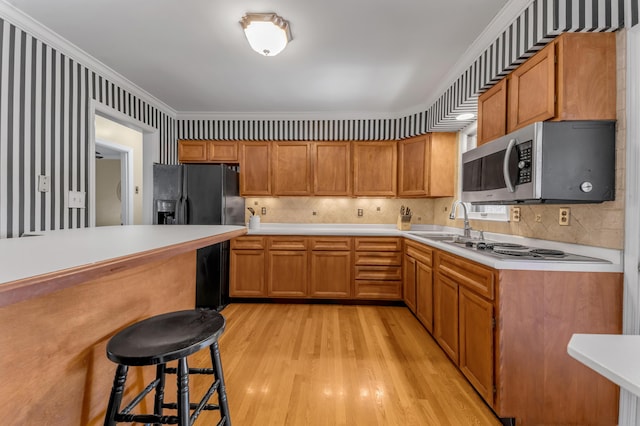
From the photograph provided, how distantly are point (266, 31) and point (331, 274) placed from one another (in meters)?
2.63

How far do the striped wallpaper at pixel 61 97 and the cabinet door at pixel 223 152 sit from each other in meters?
1.14

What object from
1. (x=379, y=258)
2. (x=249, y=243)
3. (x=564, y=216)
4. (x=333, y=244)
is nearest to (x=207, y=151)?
(x=249, y=243)

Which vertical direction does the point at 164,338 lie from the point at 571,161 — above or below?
below

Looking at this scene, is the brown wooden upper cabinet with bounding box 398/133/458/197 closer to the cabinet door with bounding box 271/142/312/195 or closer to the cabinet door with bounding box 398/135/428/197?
the cabinet door with bounding box 398/135/428/197

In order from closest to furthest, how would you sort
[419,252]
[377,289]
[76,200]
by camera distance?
1. [76,200]
2. [419,252]
3. [377,289]

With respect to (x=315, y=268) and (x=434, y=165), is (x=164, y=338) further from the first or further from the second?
(x=434, y=165)

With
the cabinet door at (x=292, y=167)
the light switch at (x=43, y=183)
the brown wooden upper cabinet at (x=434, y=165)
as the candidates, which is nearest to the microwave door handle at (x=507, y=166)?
the brown wooden upper cabinet at (x=434, y=165)

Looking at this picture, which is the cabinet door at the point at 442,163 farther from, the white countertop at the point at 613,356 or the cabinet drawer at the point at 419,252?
the white countertop at the point at 613,356

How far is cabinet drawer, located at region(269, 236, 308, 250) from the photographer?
142 inches

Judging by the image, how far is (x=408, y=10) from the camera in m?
1.89

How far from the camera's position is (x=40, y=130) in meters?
2.13

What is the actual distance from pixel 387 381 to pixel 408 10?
251 centimetres

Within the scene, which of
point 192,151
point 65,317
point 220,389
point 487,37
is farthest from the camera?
point 192,151

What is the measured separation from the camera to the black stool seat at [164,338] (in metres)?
0.87
